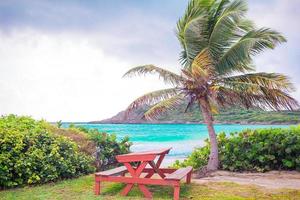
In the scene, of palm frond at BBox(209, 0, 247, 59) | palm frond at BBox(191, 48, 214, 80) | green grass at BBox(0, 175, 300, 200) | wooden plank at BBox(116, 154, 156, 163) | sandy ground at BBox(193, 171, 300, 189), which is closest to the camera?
wooden plank at BBox(116, 154, 156, 163)

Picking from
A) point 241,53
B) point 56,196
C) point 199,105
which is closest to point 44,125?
point 56,196

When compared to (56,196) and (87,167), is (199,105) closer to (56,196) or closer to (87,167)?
(87,167)

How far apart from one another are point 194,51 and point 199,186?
516 cm

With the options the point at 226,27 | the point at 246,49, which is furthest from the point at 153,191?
the point at 226,27

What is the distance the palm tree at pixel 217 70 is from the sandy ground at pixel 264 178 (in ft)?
3.02

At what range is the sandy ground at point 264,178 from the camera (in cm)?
1004

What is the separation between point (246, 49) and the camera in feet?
39.2

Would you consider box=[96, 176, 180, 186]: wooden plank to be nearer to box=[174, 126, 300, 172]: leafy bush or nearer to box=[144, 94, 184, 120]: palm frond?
box=[144, 94, 184, 120]: palm frond

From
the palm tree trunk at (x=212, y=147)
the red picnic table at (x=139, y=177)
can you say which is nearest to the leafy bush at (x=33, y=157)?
the red picnic table at (x=139, y=177)

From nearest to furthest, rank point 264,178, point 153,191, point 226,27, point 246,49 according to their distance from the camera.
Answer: point 153,191 < point 264,178 < point 246,49 < point 226,27

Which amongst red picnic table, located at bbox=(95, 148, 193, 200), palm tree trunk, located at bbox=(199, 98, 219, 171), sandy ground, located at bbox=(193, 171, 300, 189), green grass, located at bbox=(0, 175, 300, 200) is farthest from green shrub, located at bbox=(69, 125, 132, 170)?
red picnic table, located at bbox=(95, 148, 193, 200)

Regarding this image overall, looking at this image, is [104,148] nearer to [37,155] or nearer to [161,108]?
[161,108]

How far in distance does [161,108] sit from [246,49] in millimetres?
3385

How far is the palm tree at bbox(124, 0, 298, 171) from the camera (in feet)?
37.7
